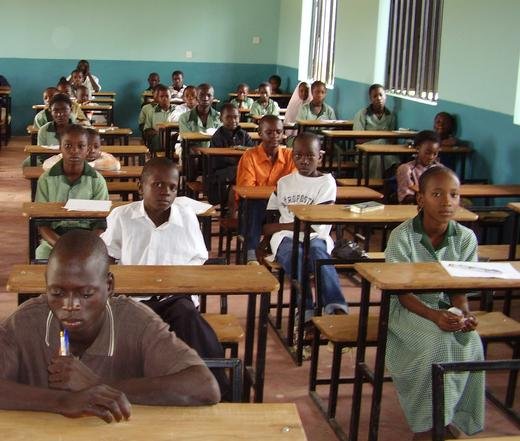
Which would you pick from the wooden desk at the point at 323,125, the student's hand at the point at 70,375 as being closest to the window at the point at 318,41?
the wooden desk at the point at 323,125

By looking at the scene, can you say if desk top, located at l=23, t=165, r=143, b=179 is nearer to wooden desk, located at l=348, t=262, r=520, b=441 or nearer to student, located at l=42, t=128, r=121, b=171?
student, located at l=42, t=128, r=121, b=171

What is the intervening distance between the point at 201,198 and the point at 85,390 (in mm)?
5886

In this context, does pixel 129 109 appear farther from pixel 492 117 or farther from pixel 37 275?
pixel 37 275

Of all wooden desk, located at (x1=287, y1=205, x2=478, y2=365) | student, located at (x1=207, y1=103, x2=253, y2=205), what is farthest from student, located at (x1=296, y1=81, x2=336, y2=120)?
wooden desk, located at (x1=287, y1=205, x2=478, y2=365)

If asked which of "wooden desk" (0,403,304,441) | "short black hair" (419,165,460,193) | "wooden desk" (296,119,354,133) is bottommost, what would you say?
"wooden desk" (0,403,304,441)

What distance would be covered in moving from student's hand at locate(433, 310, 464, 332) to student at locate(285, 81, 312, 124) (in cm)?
699

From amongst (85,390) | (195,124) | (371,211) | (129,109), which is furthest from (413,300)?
(129,109)

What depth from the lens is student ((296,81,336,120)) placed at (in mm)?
9023

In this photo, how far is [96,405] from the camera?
61.4 inches

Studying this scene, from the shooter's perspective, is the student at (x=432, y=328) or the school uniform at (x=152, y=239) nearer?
the student at (x=432, y=328)

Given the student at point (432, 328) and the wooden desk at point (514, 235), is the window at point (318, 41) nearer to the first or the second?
the wooden desk at point (514, 235)

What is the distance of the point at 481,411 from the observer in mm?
2893

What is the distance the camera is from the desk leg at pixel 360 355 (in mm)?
2893

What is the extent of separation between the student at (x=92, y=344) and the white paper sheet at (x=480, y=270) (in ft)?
4.34
